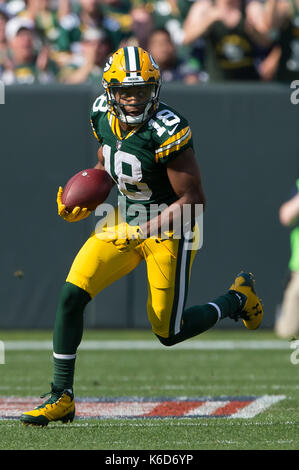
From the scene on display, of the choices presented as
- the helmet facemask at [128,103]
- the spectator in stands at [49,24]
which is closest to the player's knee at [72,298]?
the helmet facemask at [128,103]

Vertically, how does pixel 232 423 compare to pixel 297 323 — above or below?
above

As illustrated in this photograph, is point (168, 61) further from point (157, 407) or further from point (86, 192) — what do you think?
point (157, 407)

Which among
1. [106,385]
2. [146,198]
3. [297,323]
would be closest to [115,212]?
[146,198]

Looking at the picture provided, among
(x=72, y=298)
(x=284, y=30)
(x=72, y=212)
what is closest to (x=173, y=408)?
(x=72, y=298)

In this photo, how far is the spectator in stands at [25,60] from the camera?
9.84 metres

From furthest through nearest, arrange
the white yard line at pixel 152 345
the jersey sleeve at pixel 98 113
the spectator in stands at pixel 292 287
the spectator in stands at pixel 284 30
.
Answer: the spectator in stands at pixel 284 30
the spectator in stands at pixel 292 287
the white yard line at pixel 152 345
the jersey sleeve at pixel 98 113

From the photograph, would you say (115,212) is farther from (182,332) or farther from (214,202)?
(214,202)

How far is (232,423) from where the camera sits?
4.62m

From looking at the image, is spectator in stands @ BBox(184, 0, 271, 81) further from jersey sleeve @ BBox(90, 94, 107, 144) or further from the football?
the football

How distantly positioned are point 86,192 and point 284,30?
17.2 ft

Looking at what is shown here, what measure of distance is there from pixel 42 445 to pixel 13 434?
33 cm

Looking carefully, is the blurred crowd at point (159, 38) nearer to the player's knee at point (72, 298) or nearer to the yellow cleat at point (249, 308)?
the yellow cleat at point (249, 308)

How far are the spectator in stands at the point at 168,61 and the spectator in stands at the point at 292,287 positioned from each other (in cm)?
161

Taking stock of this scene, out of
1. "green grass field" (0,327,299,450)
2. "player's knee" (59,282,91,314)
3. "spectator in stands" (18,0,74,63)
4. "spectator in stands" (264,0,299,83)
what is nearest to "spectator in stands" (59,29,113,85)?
"spectator in stands" (18,0,74,63)
